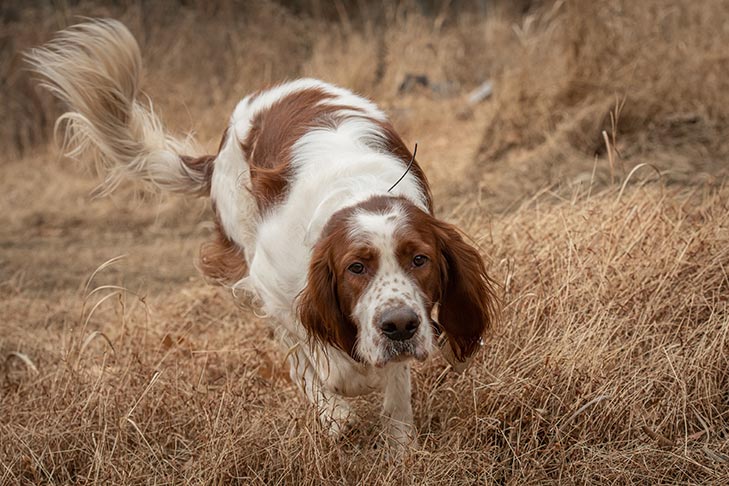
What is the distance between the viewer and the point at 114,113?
4.22 meters

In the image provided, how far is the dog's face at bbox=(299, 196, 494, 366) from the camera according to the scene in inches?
105

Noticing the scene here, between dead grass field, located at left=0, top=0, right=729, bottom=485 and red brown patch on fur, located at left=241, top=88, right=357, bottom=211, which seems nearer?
dead grass field, located at left=0, top=0, right=729, bottom=485

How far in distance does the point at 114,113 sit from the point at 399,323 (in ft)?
6.90

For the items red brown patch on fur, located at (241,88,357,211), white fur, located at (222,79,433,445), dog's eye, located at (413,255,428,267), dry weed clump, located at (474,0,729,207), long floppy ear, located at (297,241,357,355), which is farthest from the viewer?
dry weed clump, located at (474,0,729,207)

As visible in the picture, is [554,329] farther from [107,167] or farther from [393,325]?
[107,167]

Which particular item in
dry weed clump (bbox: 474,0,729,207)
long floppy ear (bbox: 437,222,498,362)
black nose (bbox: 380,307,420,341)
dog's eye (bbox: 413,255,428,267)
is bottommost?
dry weed clump (bbox: 474,0,729,207)

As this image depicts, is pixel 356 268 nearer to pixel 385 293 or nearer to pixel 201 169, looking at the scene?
pixel 385 293

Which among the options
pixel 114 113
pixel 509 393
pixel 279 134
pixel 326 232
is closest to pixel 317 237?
pixel 326 232

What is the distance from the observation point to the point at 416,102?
856 cm

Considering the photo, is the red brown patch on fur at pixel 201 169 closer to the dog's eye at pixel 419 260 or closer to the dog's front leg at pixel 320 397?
the dog's front leg at pixel 320 397

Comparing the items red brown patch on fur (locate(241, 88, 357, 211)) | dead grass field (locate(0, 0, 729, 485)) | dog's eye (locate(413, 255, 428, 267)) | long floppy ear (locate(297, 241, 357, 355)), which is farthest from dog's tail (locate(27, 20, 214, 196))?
dog's eye (locate(413, 255, 428, 267))

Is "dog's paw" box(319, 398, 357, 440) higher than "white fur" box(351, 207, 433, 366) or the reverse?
the reverse

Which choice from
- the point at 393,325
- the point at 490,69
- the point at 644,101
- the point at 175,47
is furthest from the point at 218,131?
the point at 393,325

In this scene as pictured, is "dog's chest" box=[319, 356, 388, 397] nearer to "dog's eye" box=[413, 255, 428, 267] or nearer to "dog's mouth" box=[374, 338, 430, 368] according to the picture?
"dog's mouth" box=[374, 338, 430, 368]
